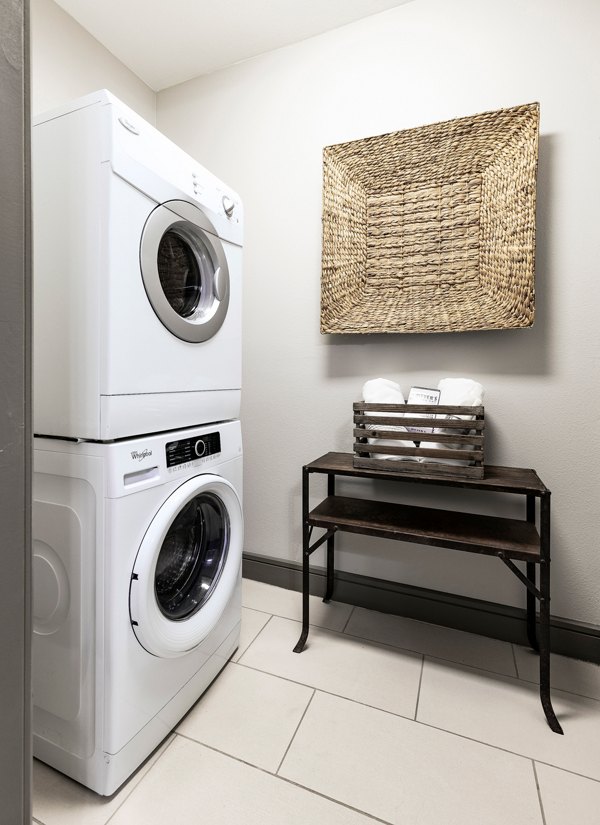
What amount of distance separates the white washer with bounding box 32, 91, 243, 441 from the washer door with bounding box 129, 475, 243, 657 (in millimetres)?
267

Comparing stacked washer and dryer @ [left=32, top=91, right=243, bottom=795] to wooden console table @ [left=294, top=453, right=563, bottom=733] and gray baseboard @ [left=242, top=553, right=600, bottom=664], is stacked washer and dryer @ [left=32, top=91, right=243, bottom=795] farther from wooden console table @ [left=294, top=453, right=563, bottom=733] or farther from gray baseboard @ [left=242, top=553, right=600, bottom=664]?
gray baseboard @ [left=242, top=553, right=600, bottom=664]

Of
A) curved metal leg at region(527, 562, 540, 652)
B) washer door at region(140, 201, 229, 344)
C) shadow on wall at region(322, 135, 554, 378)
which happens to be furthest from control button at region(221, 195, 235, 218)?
curved metal leg at region(527, 562, 540, 652)

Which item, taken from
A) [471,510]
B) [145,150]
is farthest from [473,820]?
[145,150]

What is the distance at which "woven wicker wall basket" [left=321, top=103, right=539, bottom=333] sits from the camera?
4.89 feet

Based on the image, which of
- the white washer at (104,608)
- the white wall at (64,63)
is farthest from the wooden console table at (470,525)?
the white wall at (64,63)

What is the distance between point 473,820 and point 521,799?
149 mm

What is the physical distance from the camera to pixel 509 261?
151 cm

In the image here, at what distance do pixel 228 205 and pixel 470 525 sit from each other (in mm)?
1384

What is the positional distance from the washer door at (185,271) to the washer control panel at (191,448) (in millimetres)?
295

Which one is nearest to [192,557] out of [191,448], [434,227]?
[191,448]

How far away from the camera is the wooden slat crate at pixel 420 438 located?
1405 mm

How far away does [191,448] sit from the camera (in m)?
1.20

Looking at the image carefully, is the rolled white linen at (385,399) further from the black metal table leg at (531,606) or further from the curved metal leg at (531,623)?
the curved metal leg at (531,623)

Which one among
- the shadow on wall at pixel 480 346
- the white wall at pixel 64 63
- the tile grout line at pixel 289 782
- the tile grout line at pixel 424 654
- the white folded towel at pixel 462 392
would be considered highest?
the white wall at pixel 64 63
